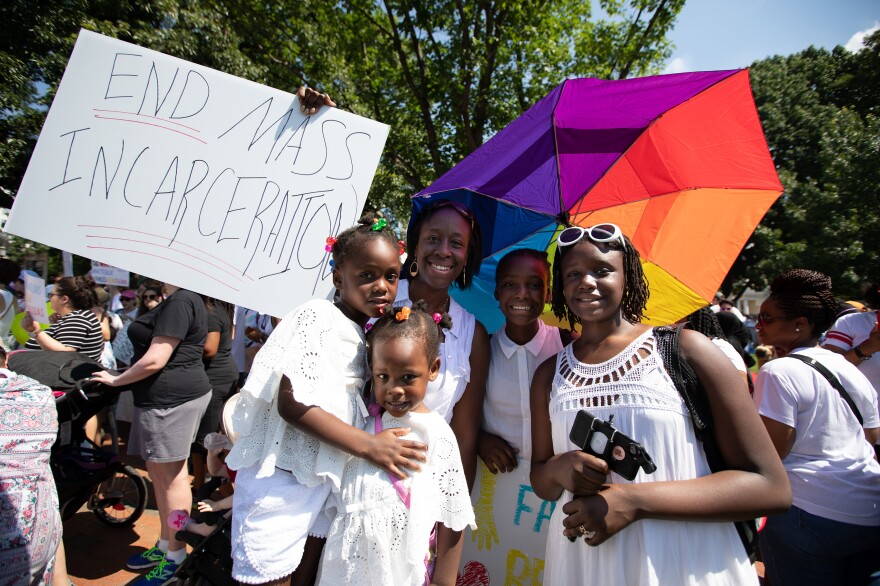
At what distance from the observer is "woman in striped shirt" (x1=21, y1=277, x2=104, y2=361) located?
4.44 metres

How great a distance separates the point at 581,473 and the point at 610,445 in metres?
0.14

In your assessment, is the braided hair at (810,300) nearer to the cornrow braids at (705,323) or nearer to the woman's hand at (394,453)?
the cornrow braids at (705,323)

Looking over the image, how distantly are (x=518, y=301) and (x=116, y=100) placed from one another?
2.18 meters

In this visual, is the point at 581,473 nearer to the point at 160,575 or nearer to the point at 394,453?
the point at 394,453

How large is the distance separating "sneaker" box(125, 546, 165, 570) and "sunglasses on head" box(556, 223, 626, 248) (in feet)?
12.1

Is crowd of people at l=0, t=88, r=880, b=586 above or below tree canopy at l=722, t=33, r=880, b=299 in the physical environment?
below

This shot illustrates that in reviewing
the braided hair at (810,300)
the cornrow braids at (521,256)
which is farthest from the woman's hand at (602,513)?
the braided hair at (810,300)

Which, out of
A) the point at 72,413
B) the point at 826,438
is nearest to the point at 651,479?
the point at 826,438

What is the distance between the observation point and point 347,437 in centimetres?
162

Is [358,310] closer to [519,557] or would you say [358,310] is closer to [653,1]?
[519,557]

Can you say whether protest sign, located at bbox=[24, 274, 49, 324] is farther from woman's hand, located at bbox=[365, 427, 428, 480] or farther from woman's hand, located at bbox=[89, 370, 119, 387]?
woman's hand, located at bbox=[365, 427, 428, 480]

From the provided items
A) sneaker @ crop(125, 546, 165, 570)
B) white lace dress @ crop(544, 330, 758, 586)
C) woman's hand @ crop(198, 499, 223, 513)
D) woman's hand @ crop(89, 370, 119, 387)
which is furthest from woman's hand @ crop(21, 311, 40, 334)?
white lace dress @ crop(544, 330, 758, 586)

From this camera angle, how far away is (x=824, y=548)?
89.5 inches

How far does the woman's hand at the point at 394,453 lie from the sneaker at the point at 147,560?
2964 millimetres
